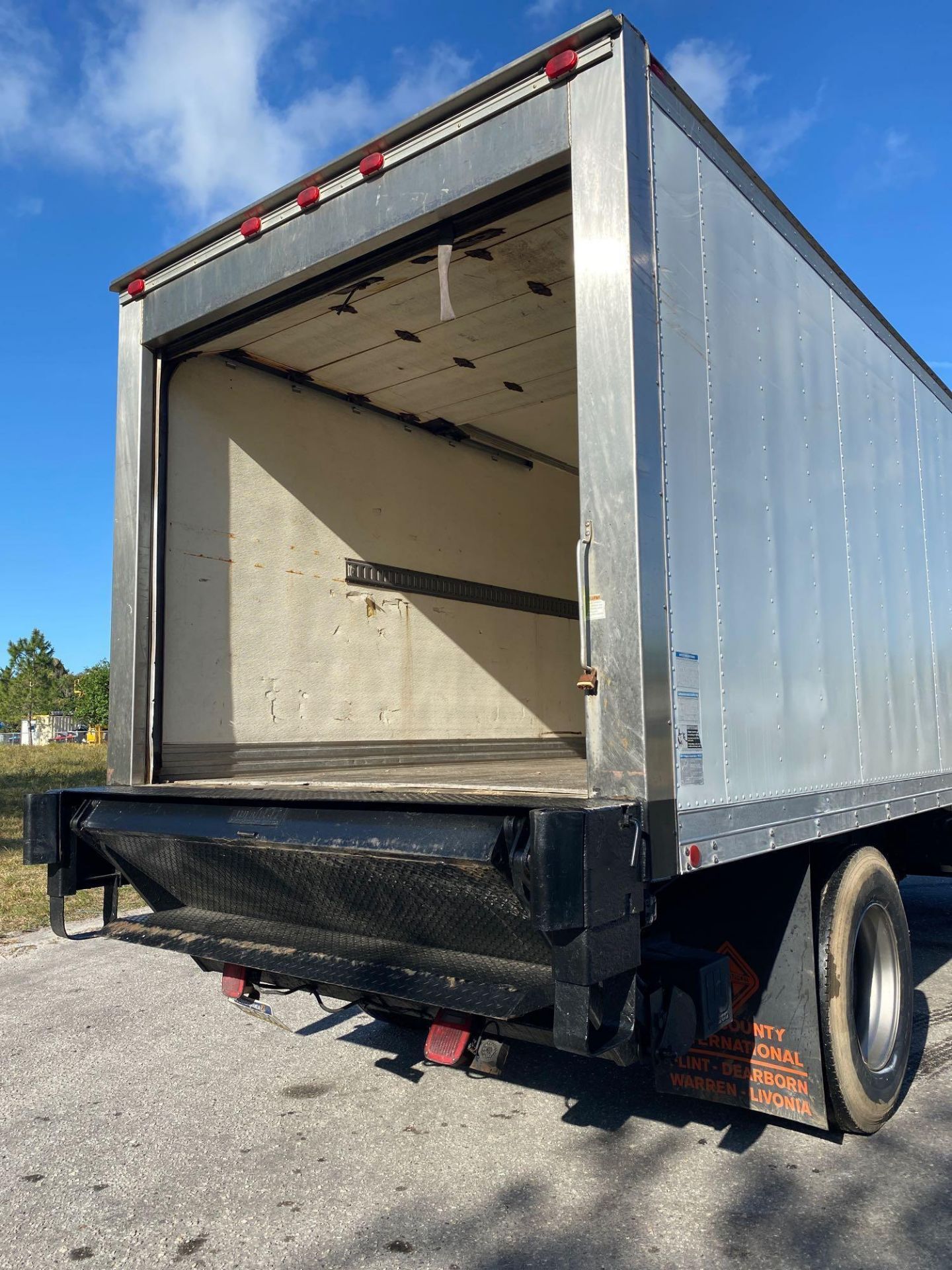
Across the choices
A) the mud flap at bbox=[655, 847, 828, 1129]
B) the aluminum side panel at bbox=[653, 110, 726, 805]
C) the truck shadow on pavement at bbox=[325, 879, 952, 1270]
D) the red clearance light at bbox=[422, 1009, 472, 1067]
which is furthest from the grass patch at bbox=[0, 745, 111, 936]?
the aluminum side panel at bbox=[653, 110, 726, 805]

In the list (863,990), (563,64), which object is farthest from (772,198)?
(863,990)

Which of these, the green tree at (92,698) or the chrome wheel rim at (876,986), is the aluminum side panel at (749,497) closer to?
the chrome wheel rim at (876,986)

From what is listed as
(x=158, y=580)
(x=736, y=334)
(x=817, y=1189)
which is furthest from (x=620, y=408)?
(x=817, y=1189)

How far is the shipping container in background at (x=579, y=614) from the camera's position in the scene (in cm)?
256

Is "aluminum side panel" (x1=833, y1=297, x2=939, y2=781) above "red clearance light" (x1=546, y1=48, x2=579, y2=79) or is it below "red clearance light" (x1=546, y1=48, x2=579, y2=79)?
below

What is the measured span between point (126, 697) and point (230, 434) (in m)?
1.30

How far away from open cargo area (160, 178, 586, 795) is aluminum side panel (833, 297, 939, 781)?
4.09ft

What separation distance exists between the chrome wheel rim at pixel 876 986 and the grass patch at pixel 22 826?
5852mm

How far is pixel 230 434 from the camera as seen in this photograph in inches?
174

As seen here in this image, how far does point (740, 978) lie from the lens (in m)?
3.42

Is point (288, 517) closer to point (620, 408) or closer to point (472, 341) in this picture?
point (472, 341)

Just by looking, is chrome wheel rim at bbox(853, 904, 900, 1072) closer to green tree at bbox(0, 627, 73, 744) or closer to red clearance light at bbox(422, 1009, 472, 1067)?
red clearance light at bbox(422, 1009, 472, 1067)

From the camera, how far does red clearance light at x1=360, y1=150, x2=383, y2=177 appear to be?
127 inches

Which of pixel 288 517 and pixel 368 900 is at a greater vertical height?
pixel 288 517
